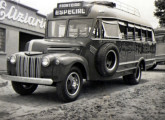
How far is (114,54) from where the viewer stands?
6805 mm

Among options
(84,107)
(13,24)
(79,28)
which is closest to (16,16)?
(13,24)

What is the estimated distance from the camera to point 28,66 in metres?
5.46

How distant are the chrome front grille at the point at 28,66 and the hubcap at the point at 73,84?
71cm

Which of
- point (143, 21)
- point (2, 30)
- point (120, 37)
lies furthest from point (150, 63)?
point (2, 30)

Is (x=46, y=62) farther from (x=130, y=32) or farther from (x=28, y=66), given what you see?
(x=130, y=32)

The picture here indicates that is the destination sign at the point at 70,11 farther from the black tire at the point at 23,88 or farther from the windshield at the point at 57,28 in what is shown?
the black tire at the point at 23,88

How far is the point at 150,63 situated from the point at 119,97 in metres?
4.51

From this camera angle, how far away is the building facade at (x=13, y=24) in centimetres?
1368

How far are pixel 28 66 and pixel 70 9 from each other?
2239mm

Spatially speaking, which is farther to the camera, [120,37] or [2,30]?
[2,30]

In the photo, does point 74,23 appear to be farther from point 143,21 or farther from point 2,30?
point 2,30

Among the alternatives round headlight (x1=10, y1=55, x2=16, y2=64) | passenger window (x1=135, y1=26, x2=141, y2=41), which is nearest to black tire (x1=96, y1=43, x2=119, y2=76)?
passenger window (x1=135, y1=26, x2=141, y2=41)

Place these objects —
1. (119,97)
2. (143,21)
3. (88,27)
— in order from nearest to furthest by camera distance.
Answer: (119,97), (88,27), (143,21)

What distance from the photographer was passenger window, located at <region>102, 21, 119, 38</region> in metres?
6.71
